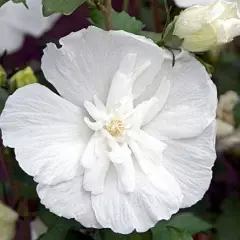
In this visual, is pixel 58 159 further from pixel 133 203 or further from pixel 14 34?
pixel 14 34

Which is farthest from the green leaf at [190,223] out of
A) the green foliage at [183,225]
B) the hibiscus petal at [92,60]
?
the hibiscus petal at [92,60]

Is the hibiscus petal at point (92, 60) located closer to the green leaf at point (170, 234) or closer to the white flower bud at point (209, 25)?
→ the white flower bud at point (209, 25)

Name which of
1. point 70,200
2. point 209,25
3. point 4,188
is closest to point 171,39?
point 209,25

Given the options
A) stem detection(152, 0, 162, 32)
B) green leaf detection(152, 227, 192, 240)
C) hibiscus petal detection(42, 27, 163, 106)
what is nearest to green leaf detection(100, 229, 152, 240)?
green leaf detection(152, 227, 192, 240)

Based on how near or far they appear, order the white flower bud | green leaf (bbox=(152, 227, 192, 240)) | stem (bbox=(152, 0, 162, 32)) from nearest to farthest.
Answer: the white flower bud → green leaf (bbox=(152, 227, 192, 240)) → stem (bbox=(152, 0, 162, 32))

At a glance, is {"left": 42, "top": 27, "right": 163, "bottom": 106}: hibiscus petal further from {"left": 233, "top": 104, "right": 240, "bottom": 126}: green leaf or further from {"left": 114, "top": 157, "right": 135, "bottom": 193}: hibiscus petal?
{"left": 233, "top": 104, "right": 240, "bottom": 126}: green leaf

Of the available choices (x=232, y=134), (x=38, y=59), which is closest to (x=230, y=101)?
(x=232, y=134)
